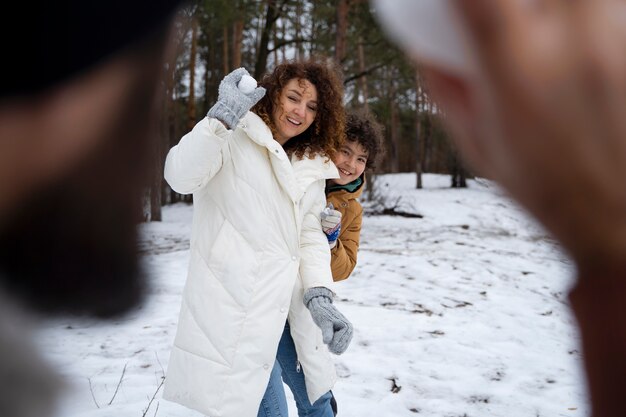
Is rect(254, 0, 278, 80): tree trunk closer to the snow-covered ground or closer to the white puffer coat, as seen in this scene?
the snow-covered ground

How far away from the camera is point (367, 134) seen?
2195 mm

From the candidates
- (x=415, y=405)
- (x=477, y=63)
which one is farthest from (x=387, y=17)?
(x=415, y=405)

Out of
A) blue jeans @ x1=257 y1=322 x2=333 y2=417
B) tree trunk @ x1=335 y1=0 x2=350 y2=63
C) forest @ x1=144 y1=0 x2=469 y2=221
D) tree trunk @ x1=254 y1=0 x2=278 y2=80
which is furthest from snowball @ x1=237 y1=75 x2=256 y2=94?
tree trunk @ x1=254 y1=0 x2=278 y2=80

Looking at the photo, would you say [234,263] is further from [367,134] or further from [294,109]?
[367,134]

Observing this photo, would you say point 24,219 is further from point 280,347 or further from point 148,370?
point 148,370

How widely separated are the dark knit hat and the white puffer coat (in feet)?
3.99

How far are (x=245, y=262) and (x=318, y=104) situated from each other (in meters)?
0.69

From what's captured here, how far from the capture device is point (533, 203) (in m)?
0.26

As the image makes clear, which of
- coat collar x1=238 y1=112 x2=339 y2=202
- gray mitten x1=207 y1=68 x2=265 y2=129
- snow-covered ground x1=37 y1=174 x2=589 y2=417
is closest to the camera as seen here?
gray mitten x1=207 y1=68 x2=265 y2=129

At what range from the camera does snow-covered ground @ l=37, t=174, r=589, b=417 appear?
274 centimetres

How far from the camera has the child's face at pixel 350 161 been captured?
2.13m

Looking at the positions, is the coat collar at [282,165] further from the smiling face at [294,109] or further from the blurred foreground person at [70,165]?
the blurred foreground person at [70,165]

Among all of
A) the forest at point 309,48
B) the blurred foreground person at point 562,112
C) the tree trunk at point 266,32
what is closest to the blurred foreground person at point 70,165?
the blurred foreground person at point 562,112

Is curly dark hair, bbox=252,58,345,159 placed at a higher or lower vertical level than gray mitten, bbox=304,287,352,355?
higher
